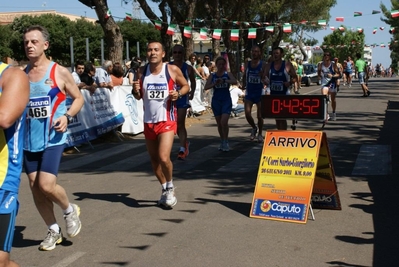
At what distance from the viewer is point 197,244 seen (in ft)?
20.1

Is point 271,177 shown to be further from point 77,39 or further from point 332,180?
point 77,39

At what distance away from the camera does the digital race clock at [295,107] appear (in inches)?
278

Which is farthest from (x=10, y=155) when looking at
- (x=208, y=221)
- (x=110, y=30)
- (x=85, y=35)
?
(x=85, y=35)

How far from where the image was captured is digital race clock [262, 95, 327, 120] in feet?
23.1

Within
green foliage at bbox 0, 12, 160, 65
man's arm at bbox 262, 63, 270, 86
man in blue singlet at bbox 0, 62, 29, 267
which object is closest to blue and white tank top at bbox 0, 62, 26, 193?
man in blue singlet at bbox 0, 62, 29, 267

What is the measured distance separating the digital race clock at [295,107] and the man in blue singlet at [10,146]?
3.89m

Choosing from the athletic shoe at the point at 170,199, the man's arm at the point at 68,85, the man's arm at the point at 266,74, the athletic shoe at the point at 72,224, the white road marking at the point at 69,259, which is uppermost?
the man's arm at the point at 68,85

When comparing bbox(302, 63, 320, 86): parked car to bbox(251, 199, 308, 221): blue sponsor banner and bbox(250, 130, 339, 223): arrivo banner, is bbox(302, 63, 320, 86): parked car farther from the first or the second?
bbox(251, 199, 308, 221): blue sponsor banner

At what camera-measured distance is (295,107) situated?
7.20 metres

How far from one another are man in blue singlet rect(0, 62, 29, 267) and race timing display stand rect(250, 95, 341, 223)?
3.72 m

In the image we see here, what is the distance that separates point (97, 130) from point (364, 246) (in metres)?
9.13

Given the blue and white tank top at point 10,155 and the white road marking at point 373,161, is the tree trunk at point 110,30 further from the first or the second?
the blue and white tank top at point 10,155

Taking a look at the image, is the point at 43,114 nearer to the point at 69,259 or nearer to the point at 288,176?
the point at 69,259

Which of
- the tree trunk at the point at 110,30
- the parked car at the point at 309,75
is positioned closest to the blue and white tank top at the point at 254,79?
the tree trunk at the point at 110,30
